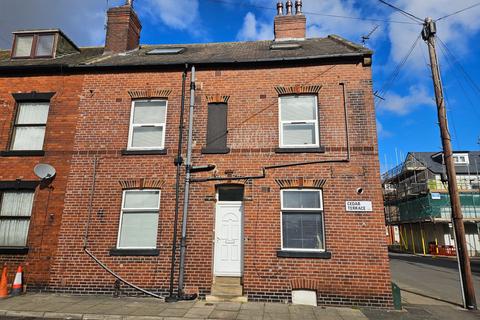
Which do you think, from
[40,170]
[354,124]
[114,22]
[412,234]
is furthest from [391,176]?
[40,170]

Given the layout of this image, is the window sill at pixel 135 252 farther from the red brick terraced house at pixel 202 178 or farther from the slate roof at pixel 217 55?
the slate roof at pixel 217 55

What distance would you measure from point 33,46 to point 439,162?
138 ft

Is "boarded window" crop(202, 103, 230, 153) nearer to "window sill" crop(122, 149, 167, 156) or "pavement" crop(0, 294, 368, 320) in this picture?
"window sill" crop(122, 149, 167, 156)

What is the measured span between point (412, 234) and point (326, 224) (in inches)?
1230

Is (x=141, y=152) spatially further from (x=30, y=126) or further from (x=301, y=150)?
(x=301, y=150)

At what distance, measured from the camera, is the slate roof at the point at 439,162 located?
118ft

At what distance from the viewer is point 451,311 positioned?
27.1 ft

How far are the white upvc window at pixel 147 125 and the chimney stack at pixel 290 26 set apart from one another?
6040mm

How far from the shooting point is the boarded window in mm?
9797

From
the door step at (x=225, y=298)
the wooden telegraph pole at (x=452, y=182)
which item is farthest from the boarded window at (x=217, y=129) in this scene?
the wooden telegraph pole at (x=452, y=182)

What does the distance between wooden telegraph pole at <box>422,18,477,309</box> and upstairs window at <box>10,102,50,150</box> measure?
12.6 metres

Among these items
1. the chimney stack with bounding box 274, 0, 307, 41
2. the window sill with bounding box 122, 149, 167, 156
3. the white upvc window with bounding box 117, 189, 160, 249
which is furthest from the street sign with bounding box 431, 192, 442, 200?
the white upvc window with bounding box 117, 189, 160, 249

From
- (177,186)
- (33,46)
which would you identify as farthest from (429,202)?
(33,46)

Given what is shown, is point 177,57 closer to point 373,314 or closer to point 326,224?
point 326,224
